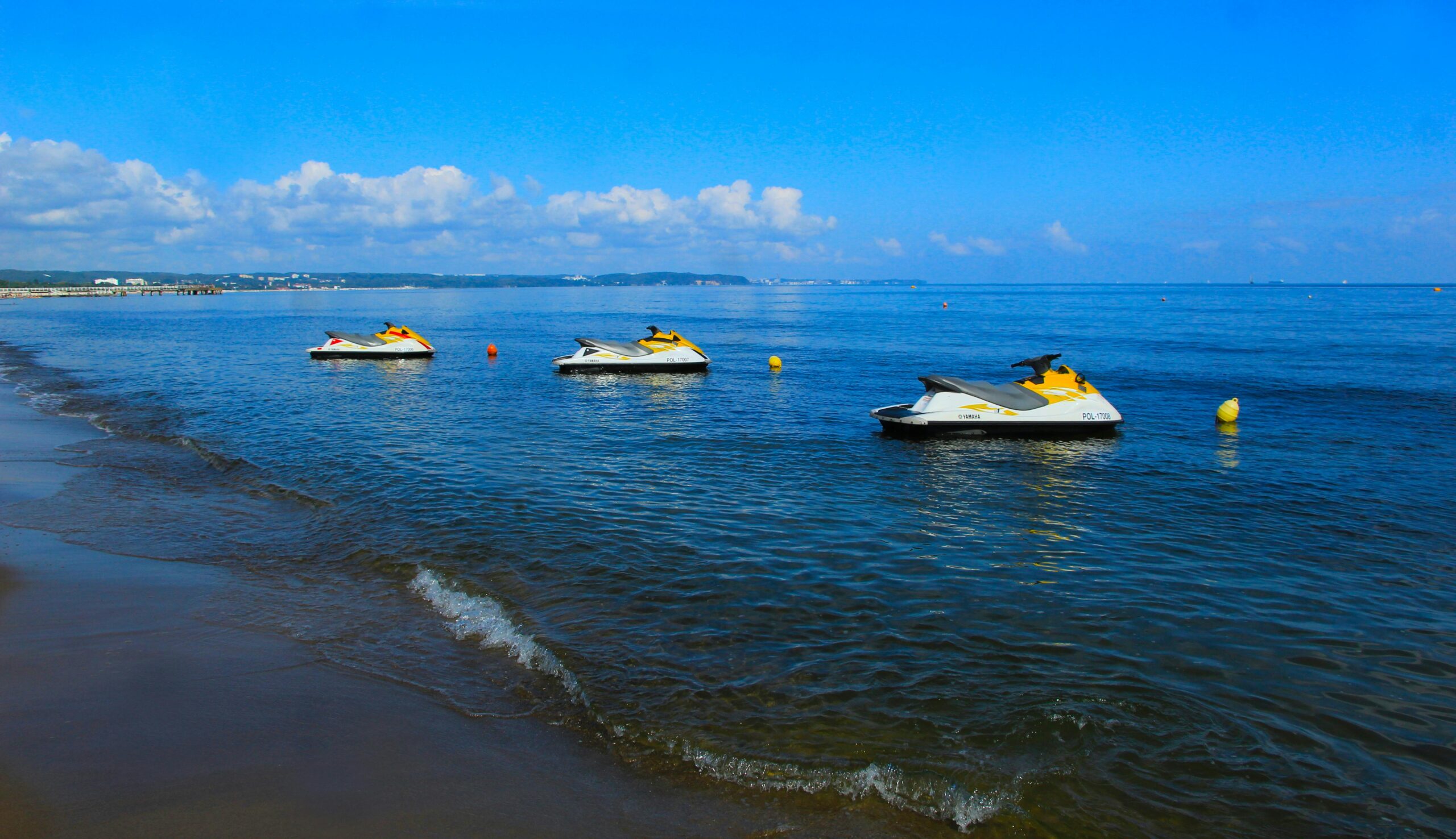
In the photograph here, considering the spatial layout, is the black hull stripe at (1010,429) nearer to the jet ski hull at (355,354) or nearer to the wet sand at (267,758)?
the wet sand at (267,758)

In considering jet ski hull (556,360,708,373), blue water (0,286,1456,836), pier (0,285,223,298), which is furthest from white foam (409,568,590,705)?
pier (0,285,223,298)

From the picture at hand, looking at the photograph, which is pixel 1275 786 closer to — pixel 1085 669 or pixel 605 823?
pixel 1085 669

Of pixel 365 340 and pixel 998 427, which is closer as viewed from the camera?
pixel 998 427

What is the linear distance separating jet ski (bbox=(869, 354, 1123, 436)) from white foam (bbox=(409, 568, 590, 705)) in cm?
1336

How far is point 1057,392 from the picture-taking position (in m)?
21.2

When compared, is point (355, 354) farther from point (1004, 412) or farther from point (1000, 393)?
point (1004, 412)

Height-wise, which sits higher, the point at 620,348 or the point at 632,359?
the point at 620,348

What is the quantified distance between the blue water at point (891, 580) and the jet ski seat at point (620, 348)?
759 centimetres

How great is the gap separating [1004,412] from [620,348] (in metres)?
19.4

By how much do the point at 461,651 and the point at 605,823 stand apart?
346 centimetres

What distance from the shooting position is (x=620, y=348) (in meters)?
35.8

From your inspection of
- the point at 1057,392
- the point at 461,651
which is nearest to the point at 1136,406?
the point at 1057,392

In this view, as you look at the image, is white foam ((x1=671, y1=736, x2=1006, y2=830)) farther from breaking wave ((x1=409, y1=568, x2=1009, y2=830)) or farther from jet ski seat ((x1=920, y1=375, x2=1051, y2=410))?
jet ski seat ((x1=920, y1=375, x2=1051, y2=410))

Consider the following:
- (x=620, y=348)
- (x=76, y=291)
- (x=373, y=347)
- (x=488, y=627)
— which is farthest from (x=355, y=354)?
(x=76, y=291)
